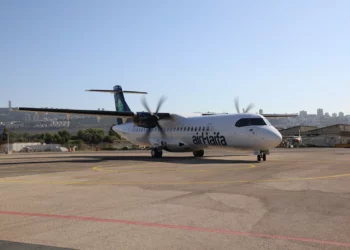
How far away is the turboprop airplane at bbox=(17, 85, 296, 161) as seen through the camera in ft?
74.8

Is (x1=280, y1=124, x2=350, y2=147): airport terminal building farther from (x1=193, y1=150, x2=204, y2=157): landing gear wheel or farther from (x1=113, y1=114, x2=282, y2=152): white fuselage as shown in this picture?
(x1=113, y1=114, x2=282, y2=152): white fuselage

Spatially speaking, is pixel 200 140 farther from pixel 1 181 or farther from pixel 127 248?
pixel 127 248

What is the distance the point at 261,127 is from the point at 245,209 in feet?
50.1

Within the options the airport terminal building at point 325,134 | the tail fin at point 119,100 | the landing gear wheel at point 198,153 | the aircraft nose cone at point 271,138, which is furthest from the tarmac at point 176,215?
the airport terminal building at point 325,134

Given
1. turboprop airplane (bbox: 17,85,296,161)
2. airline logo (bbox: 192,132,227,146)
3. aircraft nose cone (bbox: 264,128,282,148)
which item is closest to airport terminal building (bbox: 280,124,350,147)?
turboprop airplane (bbox: 17,85,296,161)

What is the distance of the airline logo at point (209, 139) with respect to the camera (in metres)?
25.2

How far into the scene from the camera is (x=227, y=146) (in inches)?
984

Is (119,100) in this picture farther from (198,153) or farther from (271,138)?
(271,138)

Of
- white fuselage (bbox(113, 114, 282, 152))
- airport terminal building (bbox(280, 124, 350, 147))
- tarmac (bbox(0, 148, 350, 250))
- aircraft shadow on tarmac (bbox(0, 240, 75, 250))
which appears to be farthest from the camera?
airport terminal building (bbox(280, 124, 350, 147))

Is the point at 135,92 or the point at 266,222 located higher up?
the point at 135,92

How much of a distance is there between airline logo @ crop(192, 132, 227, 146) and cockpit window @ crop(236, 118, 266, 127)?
166 centimetres

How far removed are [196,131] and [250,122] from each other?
5303 millimetres

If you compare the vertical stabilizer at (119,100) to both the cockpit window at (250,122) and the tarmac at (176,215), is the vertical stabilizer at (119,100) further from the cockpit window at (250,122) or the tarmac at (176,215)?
the tarmac at (176,215)

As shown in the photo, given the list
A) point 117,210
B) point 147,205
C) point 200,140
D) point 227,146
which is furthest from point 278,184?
point 200,140
